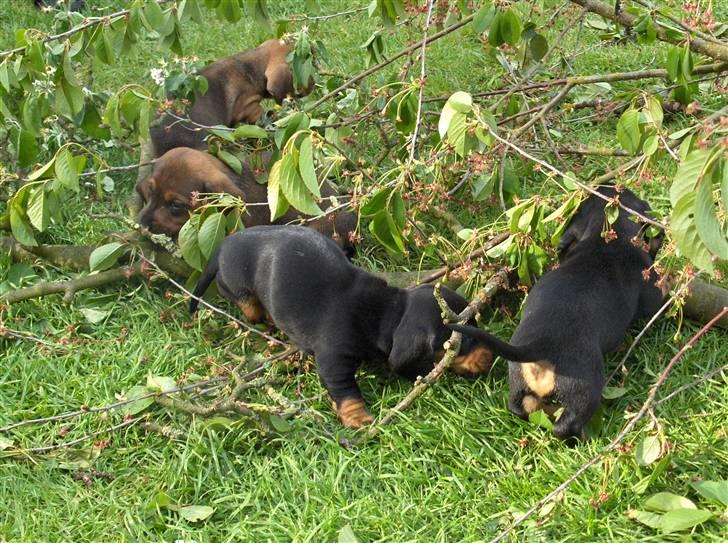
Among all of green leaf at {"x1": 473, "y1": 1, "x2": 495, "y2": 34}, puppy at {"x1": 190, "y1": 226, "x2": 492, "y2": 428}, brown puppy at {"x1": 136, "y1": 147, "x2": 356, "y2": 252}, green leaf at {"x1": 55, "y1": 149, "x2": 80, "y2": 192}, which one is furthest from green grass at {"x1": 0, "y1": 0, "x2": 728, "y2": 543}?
green leaf at {"x1": 473, "y1": 1, "x2": 495, "y2": 34}

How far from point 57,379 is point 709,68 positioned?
346 cm

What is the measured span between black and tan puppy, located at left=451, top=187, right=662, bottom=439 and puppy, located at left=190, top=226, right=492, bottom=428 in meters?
0.37

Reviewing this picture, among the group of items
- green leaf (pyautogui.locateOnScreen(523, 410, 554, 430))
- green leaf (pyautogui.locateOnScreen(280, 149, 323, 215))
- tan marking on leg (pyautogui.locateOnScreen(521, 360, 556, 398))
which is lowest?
green leaf (pyautogui.locateOnScreen(523, 410, 554, 430))

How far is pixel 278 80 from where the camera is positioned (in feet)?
23.2

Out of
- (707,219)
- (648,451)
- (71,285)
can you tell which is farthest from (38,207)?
(707,219)

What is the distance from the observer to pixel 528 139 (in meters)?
5.41

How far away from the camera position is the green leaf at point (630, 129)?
12.4 feet

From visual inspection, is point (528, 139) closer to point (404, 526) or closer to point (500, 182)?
point (500, 182)

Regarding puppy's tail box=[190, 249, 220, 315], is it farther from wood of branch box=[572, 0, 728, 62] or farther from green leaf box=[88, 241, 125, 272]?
wood of branch box=[572, 0, 728, 62]

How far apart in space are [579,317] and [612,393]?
1.24 ft

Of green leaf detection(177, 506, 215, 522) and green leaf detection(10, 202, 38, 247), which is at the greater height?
green leaf detection(10, 202, 38, 247)

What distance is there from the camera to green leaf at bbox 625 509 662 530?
3338 mm

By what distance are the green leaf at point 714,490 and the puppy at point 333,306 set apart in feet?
3.49

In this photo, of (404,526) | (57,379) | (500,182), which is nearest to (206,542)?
(404,526)
